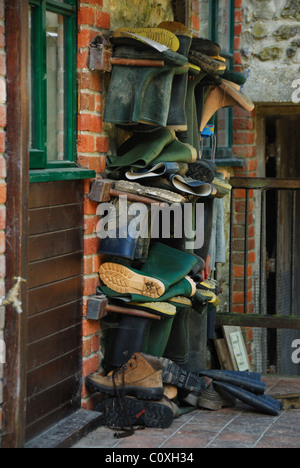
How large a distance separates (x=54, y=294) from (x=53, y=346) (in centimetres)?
25

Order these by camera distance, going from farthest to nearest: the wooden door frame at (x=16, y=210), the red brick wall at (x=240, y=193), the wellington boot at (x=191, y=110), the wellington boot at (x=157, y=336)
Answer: the red brick wall at (x=240, y=193)
the wellington boot at (x=191, y=110)
the wellington boot at (x=157, y=336)
the wooden door frame at (x=16, y=210)

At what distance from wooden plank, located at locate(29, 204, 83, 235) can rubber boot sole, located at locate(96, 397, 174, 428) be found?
0.92 m

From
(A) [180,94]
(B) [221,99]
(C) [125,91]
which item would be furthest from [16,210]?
(B) [221,99]

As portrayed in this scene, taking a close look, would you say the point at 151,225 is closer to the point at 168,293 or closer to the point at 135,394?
the point at 168,293

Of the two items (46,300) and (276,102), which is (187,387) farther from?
(276,102)

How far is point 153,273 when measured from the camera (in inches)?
175

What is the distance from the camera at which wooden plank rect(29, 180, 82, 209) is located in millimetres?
3725

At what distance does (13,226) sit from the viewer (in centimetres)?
344

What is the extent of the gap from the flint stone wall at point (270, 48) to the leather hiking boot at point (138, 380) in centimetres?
309

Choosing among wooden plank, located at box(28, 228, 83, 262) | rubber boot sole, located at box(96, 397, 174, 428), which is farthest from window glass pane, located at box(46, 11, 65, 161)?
rubber boot sole, located at box(96, 397, 174, 428)

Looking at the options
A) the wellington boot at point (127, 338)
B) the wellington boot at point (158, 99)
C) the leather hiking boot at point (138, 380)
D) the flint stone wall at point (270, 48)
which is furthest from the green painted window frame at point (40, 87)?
the flint stone wall at point (270, 48)

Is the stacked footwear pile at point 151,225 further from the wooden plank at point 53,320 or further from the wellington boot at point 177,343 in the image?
the wooden plank at point 53,320

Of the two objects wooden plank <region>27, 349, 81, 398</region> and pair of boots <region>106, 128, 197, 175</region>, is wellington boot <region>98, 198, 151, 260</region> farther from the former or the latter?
wooden plank <region>27, 349, 81, 398</region>

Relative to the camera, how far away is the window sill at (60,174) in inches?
145
